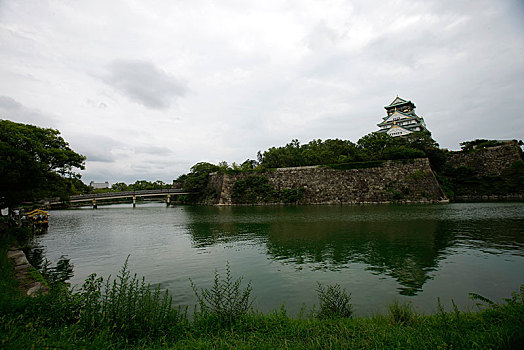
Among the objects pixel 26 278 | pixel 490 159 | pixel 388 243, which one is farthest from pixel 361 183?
pixel 26 278

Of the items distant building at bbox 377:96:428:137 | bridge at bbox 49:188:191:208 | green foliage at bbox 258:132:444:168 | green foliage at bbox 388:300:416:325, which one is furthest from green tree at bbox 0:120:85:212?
distant building at bbox 377:96:428:137

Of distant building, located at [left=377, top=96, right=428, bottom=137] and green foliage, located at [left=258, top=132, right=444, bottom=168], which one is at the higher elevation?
distant building, located at [left=377, top=96, right=428, bottom=137]

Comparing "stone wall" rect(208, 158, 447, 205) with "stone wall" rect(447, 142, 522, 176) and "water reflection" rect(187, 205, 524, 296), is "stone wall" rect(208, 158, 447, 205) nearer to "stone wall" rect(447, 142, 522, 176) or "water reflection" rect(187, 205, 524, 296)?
"stone wall" rect(447, 142, 522, 176)

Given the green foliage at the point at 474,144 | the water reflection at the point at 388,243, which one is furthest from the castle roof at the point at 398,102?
the water reflection at the point at 388,243

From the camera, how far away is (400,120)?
56.7 m

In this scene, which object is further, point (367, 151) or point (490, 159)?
point (367, 151)

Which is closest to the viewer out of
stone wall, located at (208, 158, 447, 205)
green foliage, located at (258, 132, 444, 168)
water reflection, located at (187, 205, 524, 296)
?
water reflection, located at (187, 205, 524, 296)

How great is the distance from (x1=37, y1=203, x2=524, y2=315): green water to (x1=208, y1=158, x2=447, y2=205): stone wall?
711 inches

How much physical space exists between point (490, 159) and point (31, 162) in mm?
47853

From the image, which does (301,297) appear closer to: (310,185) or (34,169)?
(34,169)

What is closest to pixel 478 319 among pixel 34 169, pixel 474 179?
pixel 34 169

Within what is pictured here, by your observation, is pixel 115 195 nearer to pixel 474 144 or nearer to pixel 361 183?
pixel 361 183

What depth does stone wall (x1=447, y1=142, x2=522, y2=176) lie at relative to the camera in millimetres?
34469

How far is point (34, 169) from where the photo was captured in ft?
34.6
